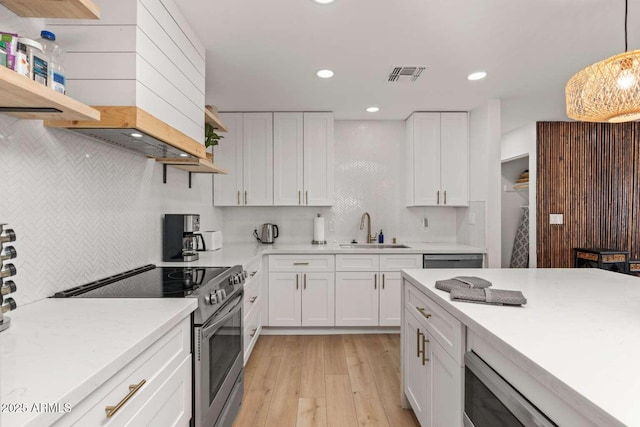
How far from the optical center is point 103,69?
1442 millimetres

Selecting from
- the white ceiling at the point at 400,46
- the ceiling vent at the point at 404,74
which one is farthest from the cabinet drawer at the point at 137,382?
the ceiling vent at the point at 404,74

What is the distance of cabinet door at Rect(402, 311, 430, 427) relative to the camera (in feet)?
5.84

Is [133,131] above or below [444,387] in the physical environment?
above

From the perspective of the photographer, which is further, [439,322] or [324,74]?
[324,74]

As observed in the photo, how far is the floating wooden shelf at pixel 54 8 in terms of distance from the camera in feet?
3.75

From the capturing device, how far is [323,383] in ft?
8.38

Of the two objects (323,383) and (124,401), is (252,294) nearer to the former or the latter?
(323,383)

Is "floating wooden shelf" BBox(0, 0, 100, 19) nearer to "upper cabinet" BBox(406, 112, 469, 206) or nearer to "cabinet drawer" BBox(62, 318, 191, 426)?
"cabinet drawer" BBox(62, 318, 191, 426)

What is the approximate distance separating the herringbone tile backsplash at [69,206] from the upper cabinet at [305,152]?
1.61 metres

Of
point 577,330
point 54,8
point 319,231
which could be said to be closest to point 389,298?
point 319,231

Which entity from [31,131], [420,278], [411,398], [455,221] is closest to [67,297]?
[31,131]

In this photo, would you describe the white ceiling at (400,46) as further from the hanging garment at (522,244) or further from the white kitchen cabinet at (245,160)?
the hanging garment at (522,244)

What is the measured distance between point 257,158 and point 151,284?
7.58 ft

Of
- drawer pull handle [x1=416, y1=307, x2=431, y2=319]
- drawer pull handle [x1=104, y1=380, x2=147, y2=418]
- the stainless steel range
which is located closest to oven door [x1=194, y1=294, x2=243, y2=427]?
the stainless steel range
